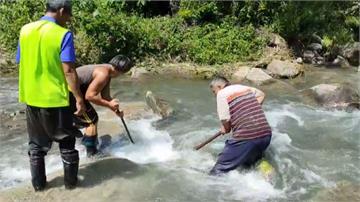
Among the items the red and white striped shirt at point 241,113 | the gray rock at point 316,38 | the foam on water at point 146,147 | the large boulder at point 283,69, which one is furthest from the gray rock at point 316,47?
the red and white striped shirt at point 241,113

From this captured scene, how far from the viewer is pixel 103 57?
1303 cm

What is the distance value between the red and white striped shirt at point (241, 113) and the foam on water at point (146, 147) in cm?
125

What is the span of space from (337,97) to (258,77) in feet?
7.53

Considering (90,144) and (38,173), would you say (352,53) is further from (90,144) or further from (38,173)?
(38,173)

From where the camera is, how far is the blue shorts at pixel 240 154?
592cm

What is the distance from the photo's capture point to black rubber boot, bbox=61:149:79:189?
5.21 m

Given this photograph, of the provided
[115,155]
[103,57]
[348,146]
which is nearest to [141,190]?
[115,155]

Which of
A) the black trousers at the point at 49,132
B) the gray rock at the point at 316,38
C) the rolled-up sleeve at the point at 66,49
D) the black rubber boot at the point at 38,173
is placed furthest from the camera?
the gray rock at the point at 316,38

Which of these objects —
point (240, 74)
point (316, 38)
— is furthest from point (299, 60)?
point (240, 74)

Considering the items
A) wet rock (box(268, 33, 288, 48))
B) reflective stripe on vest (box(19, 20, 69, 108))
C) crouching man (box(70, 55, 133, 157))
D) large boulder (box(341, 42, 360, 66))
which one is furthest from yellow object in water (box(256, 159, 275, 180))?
large boulder (box(341, 42, 360, 66))

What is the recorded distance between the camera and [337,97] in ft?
32.7

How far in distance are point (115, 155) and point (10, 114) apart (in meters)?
2.87

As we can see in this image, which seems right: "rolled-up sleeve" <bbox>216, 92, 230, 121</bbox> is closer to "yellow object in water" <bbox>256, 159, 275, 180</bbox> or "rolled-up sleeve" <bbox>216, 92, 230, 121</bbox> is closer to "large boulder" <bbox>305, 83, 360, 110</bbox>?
"yellow object in water" <bbox>256, 159, 275, 180</bbox>

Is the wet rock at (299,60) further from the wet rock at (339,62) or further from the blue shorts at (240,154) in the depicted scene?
the blue shorts at (240,154)
